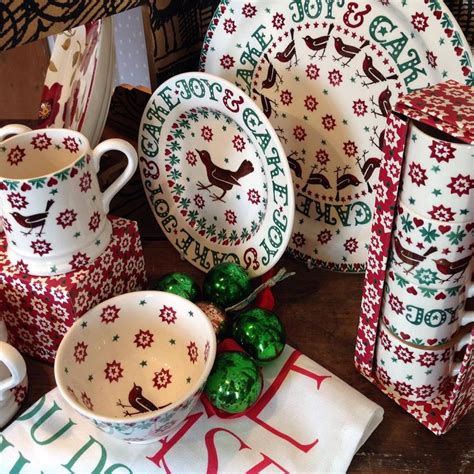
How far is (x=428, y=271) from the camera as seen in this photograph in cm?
44

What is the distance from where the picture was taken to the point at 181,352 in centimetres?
55

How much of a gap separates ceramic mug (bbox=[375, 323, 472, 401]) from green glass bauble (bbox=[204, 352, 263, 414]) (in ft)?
0.35

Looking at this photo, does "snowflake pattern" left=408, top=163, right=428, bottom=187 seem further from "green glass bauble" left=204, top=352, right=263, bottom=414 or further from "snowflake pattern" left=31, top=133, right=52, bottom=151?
"snowflake pattern" left=31, top=133, right=52, bottom=151

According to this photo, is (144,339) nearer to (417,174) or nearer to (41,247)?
(41,247)

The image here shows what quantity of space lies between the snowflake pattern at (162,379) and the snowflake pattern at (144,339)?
0.03m

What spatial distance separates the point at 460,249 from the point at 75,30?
478 mm

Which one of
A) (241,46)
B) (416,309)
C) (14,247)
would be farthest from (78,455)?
(241,46)

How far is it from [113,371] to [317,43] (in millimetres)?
352

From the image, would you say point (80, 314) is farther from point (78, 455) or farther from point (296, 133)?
point (296, 133)

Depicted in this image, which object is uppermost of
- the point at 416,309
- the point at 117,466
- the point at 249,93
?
the point at 249,93

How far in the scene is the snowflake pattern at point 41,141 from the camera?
1.85ft

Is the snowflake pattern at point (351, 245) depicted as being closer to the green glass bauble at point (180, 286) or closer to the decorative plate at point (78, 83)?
the green glass bauble at point (180, 286)

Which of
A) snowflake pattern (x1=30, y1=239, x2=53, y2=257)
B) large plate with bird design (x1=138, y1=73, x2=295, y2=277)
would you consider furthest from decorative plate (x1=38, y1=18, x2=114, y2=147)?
snowflake pattern (x1=30, y1=239, x2=53, y2=257)

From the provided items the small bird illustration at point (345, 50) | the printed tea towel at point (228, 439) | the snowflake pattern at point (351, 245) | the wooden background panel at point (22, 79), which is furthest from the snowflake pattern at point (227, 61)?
the wooden background panel at point (22, 79)
